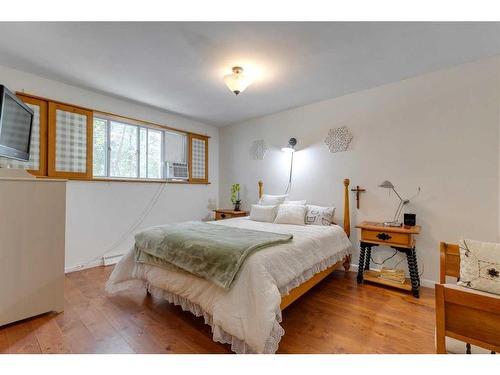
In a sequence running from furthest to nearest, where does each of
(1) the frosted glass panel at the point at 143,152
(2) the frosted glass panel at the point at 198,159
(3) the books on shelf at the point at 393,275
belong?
1. (2) the frosted glass panel at the point at 198,159
2. (1) the frosted glass panel at the point at 143,152
3. (3) the books on shelf at the point at 393,275

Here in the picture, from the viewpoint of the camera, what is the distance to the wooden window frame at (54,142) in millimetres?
2799

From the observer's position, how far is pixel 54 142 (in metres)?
2.83

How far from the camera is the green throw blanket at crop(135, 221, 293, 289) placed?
1631mm

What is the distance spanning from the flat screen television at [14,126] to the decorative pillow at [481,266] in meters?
3.33

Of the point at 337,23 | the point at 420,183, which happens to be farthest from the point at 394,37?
the point at 420,183

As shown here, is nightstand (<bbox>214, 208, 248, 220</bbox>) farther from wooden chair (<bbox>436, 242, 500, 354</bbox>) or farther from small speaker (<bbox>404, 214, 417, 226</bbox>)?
wooden chair (<bbox>436, 242, 500, 354</bbox>)

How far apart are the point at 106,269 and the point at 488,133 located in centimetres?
463

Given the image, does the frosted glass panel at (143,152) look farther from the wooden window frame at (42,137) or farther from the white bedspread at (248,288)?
the white bedspread at (248,288)

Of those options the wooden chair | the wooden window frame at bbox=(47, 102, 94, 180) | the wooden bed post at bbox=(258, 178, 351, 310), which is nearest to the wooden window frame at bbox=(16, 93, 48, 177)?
the wooden window frame at bbox=(47, 102, 94, 180)

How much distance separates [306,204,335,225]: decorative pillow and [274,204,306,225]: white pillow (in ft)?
0.30

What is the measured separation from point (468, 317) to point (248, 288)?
3.50 ft

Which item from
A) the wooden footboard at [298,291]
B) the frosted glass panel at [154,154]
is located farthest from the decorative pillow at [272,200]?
the frosted glass panel at [154,154]

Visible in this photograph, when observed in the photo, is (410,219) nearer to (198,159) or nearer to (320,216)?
(320,216)

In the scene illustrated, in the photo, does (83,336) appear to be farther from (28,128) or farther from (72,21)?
(72,21)
